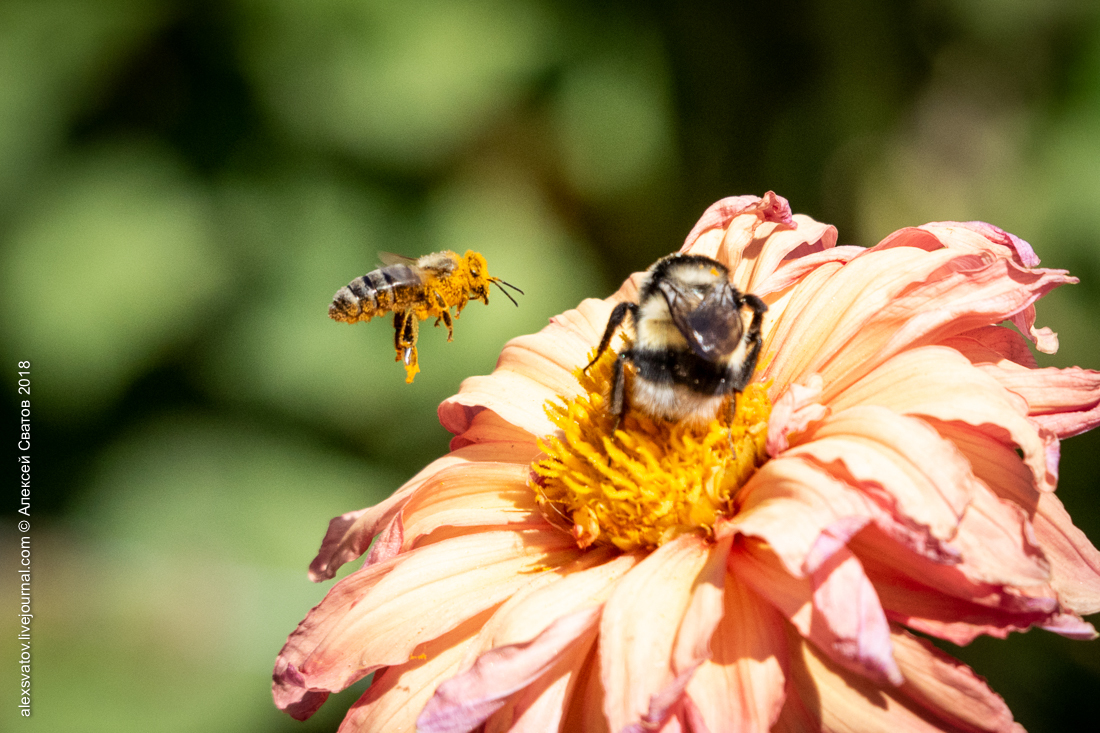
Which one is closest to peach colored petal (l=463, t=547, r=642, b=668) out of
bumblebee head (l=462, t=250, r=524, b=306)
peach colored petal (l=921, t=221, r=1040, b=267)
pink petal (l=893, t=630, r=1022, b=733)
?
pink petal (l=893, t=630, r=1022, b=733)

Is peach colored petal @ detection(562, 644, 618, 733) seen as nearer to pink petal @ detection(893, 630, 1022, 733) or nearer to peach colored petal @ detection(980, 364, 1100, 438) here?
pink petal @ detection(893, 630, 1022, 733)

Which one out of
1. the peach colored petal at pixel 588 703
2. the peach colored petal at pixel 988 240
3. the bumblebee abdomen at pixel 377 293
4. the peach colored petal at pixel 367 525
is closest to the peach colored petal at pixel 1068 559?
the peach colored petal at pixel 988 240

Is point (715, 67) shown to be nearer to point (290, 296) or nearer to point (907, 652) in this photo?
point (290, 296)

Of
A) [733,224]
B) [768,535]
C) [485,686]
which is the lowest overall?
[485,686]

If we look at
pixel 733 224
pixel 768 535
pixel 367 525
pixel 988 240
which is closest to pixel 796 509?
pixel 768 535

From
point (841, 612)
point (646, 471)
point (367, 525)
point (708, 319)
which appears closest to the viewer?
point (841, 612)

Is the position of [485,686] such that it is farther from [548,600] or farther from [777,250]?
[777,250]
